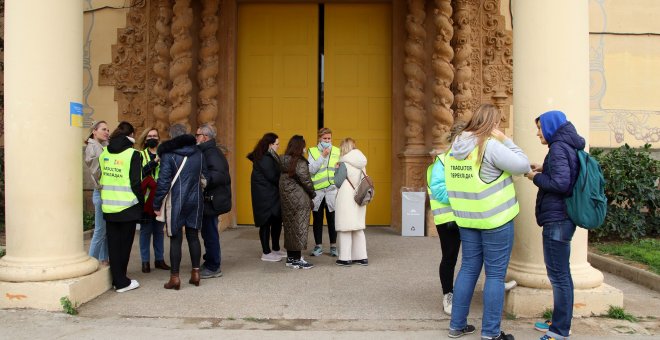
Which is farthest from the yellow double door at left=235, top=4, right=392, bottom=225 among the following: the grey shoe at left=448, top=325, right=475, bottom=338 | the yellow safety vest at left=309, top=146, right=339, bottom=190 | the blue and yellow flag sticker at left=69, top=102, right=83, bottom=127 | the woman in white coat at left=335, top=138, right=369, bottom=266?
the grey shoe at left=448, top=325, right=475, bottom=338

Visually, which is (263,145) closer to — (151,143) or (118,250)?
(151,143)

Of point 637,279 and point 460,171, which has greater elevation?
point 460,171

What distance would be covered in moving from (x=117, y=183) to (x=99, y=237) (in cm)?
89

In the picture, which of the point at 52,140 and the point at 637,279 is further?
the point at 637,279

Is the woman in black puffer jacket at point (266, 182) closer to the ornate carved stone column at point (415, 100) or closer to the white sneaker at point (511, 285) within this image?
the white sneaker at point (511, 285)

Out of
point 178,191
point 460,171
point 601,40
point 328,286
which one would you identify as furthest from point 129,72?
point 601,40

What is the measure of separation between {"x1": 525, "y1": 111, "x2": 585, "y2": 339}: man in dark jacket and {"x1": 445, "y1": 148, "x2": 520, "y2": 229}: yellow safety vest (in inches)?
9.8

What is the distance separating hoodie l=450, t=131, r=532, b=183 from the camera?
412 centimetres

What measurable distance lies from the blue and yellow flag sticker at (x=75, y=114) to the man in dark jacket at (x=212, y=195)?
3.97 ft

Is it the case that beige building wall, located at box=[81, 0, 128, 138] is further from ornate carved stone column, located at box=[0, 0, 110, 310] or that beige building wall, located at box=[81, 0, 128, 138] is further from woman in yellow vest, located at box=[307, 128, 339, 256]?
ornate carved stone column, located at box=[0, 0, 110, 310]

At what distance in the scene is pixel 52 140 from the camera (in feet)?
17.7

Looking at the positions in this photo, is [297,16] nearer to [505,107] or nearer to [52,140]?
[505,107]

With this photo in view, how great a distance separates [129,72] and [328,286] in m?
6.02

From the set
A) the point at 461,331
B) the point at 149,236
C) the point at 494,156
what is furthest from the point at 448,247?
the point at 149,236
